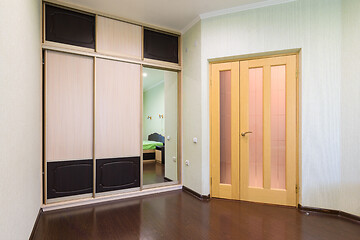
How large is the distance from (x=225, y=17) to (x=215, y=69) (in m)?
0.83

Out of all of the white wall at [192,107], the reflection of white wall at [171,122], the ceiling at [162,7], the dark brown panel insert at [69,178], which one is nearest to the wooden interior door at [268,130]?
the white wall at [192,107]

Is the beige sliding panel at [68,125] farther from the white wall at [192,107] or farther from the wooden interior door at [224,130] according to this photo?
the wooden interior door at [224,130]

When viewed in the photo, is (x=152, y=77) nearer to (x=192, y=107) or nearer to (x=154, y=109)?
(x=154, y=109)

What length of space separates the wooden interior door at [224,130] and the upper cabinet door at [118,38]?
142cm

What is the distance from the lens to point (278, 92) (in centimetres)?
312

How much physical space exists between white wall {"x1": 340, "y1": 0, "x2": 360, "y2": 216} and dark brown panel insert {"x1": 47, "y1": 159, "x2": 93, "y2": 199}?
3.61m

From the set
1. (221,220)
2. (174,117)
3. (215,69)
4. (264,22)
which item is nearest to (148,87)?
(174,117)

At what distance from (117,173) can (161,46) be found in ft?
7.83

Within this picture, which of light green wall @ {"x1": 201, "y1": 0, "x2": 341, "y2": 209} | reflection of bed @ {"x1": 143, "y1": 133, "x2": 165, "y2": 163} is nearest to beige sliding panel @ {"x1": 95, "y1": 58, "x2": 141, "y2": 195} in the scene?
light green wall @ {"x1": 201, "y1": 0, "x2": 341, "y2": 209}

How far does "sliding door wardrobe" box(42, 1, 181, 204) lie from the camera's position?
2.91m

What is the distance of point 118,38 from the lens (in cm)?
338

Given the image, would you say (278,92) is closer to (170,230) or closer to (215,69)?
(215,69)

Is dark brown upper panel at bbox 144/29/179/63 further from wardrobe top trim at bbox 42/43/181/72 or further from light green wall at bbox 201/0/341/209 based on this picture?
light green wall at bbox 201/0/341/209

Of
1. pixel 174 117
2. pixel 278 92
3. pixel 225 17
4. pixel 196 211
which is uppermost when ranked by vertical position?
pixel 225 17
